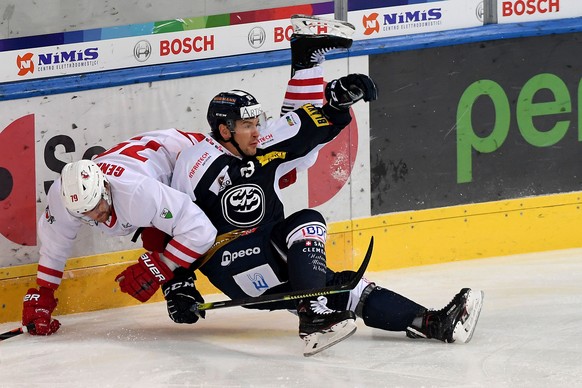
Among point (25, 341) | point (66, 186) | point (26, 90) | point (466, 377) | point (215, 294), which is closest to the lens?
point (466, 377)

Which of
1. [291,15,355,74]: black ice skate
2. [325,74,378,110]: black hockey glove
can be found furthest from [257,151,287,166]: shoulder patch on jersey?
[291,15,355,74]: black ice skate

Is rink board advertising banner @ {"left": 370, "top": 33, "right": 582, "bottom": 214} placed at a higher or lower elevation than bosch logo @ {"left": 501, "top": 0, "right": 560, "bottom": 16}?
lower

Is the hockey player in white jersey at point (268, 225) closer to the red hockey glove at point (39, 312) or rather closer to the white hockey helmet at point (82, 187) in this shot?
the white hockey helmet at point (82, 187)

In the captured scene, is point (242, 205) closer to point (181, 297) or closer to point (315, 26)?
point (181, 297)

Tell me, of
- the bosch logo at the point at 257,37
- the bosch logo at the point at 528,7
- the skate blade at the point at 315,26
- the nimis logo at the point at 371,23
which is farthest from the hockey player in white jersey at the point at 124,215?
the bosch logo at the point at 528,7

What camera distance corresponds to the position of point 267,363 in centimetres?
454

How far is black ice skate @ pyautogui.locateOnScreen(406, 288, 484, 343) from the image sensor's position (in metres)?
4.71

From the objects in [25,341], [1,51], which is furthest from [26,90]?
[25,341]

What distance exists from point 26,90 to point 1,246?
64 centimetres

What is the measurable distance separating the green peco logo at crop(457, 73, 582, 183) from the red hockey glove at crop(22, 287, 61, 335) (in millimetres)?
2089

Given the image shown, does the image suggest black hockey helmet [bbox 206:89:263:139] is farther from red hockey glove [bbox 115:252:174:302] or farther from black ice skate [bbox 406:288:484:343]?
black ice skate [bbox 406:288:484:343]

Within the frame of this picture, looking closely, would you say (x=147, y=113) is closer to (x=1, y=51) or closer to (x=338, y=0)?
(x=1, y=51)

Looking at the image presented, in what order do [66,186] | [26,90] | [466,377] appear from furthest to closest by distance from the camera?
1. [26,90]
2. [66,186]
3. [466,377]

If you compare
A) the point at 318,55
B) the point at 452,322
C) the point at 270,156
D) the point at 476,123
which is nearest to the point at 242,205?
the point at 270,156
